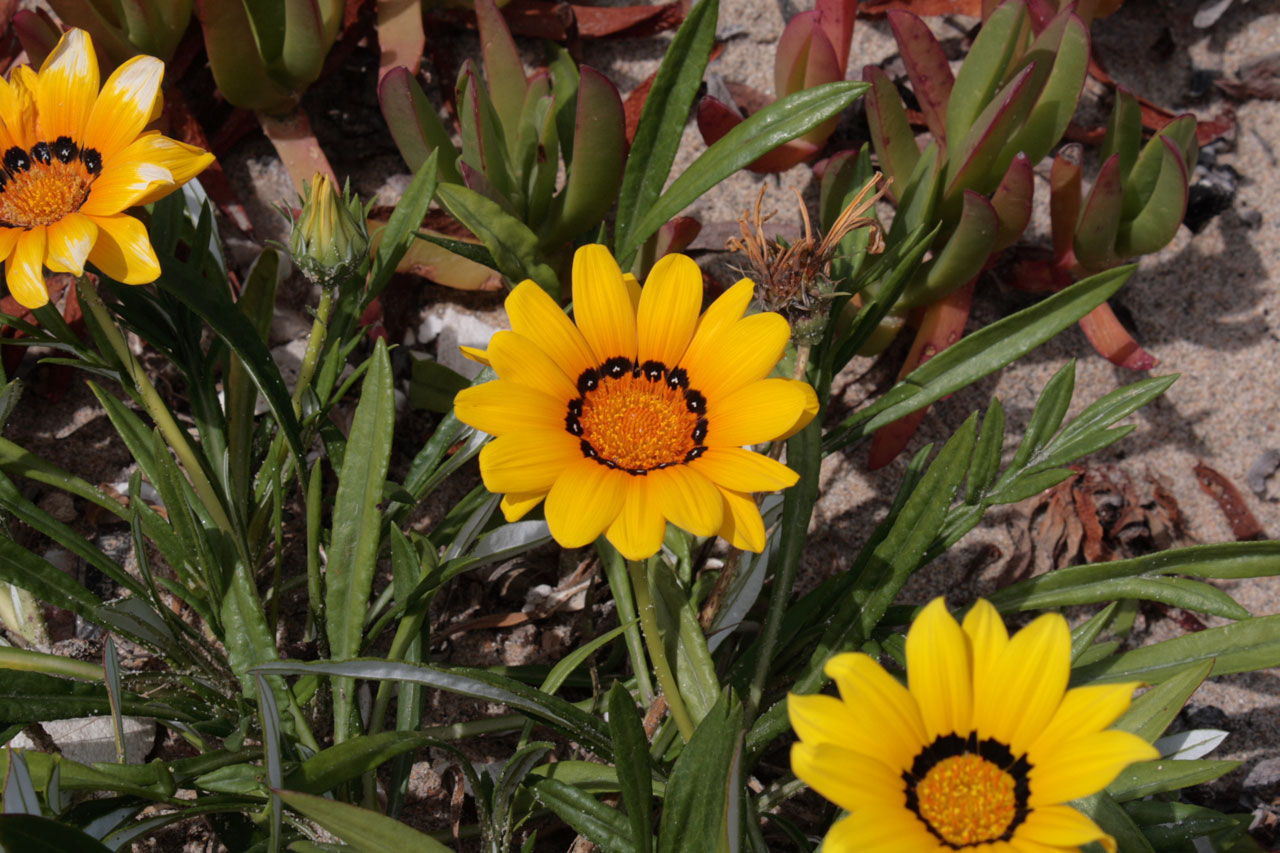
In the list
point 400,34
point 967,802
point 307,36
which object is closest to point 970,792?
point 967,802

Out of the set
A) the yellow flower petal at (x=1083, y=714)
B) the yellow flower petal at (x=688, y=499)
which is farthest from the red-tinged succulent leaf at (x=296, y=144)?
the yellow flower petal at (x=1083, y=714)

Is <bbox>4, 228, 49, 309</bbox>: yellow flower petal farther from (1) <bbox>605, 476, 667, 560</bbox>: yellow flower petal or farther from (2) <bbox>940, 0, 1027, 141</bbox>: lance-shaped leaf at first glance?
(2) <bbox>940, 0, 1027, 141</bbox>: lance-shaped leaf

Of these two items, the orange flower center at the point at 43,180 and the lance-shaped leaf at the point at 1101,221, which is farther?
the lance-shaped leaf at the point at 1101,221

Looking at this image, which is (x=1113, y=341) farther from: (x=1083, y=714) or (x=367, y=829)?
(x=367, y=829)

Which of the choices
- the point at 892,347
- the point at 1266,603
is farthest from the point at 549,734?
the point at 1266,603

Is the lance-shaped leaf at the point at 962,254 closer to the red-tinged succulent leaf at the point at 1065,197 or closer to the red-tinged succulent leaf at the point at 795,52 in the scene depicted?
the red-tinged succulent leaf at the point at 1065,197
